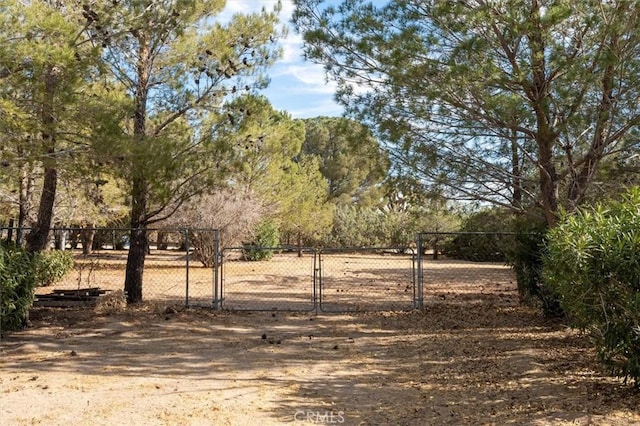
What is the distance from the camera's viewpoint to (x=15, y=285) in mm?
7934

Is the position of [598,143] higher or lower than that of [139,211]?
higher

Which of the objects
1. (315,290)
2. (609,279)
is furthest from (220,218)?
(609,279)

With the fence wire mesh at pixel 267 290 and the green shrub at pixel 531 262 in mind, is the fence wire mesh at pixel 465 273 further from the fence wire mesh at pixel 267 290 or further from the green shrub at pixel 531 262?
the fence wire mesh at pixel 267 290

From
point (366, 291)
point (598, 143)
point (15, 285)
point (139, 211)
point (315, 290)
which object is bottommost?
point (366, 291)

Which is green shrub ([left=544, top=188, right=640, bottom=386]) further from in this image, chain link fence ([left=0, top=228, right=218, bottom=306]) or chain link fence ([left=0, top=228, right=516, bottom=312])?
chain link fence ([left=0, top=228, right=218, bottom=306])

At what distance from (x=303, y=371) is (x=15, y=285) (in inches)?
180

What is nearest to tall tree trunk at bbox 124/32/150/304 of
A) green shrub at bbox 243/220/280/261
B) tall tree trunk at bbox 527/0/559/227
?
tall tree trunk at bbox 527/0/559/227

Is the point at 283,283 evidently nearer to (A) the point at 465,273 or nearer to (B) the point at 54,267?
(B) the point at 54,267

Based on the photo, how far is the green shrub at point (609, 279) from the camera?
190 inches

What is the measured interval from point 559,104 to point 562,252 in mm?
2690

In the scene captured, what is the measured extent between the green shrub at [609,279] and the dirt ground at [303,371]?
46 centimetres

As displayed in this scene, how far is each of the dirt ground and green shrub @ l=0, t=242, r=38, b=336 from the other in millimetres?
296

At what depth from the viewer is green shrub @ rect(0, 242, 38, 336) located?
7.83 meters

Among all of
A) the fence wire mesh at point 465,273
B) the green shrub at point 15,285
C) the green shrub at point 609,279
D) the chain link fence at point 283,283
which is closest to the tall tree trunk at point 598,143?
the fence wire mesh at point 465,273
